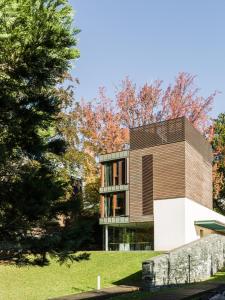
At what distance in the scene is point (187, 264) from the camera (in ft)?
89.2

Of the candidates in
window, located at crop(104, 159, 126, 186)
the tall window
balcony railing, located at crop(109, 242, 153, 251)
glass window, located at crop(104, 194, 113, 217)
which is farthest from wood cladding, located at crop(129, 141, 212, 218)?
the tall window

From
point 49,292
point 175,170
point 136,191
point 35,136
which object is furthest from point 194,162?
point 35,136

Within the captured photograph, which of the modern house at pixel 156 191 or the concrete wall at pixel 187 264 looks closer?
the concrete wall at pixel 187 264

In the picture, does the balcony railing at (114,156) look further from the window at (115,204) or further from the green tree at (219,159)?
the green tree at (219,159)

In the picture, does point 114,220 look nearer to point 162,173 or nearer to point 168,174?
point 162,173

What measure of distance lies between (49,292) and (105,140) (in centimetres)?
2691

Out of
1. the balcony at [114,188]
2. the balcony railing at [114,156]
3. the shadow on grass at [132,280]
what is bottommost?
the shadow on grass at [132,280]

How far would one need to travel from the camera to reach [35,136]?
1324 centimetres

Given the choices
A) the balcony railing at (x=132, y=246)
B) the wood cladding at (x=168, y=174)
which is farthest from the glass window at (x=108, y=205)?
the balcony railing at (x=132, y=246)

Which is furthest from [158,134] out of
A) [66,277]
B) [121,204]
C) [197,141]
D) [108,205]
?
[66,277]

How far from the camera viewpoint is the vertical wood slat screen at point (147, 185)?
131 feet

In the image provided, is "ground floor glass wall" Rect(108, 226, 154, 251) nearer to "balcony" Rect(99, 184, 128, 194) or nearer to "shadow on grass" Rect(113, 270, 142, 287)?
"balcony" Rect(99, 184, 128, 194)

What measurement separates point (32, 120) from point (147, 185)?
2828 centimetres

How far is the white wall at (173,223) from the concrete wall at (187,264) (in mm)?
3764
